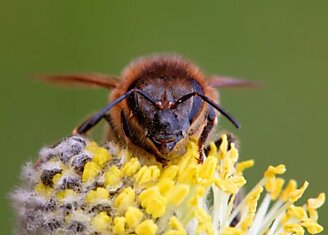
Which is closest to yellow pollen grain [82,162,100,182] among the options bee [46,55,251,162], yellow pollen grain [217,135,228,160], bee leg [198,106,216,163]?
bee [46,55,251,162]

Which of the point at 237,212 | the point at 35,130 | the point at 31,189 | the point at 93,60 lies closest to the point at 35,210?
the point at 31,189

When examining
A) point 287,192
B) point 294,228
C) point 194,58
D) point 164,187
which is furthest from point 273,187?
point 194,58

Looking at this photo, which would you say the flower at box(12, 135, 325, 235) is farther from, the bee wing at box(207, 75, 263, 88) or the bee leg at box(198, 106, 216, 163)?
the bee wing at box(207, 75, 263, 88)

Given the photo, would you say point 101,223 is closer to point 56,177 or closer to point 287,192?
point 56,177

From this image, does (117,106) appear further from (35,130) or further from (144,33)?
(144,33)

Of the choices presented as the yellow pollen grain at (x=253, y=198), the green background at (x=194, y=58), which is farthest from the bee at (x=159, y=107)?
the green background at (x=194, y=58)

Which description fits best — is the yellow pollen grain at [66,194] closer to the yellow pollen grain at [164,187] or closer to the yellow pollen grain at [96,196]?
the yellow pollen grain at [96,196]
